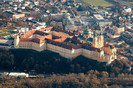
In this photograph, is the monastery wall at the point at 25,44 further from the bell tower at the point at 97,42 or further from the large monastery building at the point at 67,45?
the bell tower at the point at 97,42

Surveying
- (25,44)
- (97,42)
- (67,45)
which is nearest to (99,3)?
(97,42)

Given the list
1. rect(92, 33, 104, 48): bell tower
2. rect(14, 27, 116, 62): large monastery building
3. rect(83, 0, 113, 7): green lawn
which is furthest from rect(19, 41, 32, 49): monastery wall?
rect(83, 0, 113, 7): green lawn

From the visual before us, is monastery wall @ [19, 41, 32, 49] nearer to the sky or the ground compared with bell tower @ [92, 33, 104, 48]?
nearer to the ground

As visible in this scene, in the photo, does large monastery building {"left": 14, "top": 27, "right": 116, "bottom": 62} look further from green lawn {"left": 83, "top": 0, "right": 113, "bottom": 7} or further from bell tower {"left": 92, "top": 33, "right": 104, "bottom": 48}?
green lawn {"left": 83, "top": 0, "right": 113, "bottom": 7}

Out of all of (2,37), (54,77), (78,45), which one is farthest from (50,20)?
(54,77)

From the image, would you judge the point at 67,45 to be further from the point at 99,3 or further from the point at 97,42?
the point at 99,3

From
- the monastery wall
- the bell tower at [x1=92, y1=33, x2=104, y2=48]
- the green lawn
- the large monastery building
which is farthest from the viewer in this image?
the green lawn

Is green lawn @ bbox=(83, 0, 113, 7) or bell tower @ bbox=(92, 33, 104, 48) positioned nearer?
bell tower @ bbox=(92, 33, 104, 48)

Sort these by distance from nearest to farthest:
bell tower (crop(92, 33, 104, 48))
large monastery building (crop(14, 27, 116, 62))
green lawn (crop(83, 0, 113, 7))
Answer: large monastery building (crop(14, 27, 116, 62)), bell tower (crop(92, 33, 104, 48)), green lawn (crop(83, 0, 113, 7))
